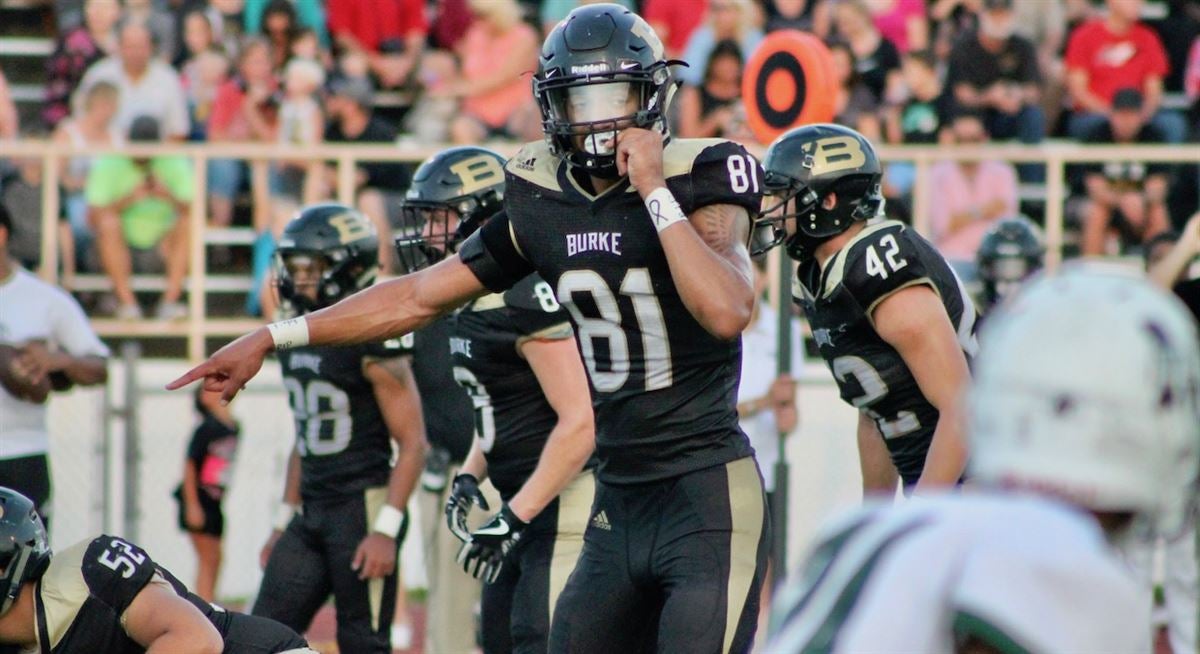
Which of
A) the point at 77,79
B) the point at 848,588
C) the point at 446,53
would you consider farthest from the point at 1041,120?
the point at 848,588

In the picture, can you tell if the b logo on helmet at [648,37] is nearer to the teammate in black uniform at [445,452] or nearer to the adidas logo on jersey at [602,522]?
the adidas logo on jersey at [602,522]

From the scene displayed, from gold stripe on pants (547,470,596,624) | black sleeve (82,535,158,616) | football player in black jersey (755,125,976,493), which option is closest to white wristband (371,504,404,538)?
gold stripe on pants (547,470,596,624)

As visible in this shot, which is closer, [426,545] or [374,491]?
[374,491]

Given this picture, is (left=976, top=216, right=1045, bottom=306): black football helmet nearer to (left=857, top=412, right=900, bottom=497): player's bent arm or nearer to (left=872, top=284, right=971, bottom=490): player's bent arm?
(left=857, top=412, right=900, bottom=497): player's bent arm

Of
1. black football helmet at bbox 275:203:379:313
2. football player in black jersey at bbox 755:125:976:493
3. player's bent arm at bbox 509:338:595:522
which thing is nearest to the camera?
football player in black jersey at bbox 755:125:976:493

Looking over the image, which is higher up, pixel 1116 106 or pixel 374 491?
pixel 1116 106

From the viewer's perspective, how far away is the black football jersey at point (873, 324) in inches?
167

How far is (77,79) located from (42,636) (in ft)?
22.3

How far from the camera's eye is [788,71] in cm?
655

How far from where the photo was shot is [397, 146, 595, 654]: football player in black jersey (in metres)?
4.90

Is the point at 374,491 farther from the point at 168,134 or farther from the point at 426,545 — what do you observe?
the point at 168,134

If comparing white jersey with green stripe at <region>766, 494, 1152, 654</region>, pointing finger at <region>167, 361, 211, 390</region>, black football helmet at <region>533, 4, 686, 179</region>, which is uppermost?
black football helmet at <region>533, 4, 686, 179</region>

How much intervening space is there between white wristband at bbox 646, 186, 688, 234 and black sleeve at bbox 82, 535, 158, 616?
1.67m

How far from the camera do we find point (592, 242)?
3.86 meters
